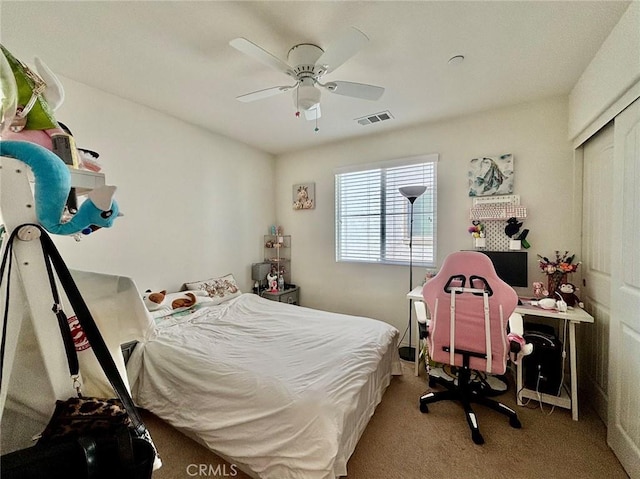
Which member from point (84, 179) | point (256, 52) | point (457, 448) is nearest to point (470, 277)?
point (457, 448)

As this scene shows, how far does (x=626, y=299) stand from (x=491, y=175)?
152 cm

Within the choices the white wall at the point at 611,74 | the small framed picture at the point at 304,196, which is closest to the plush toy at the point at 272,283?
the small framed picture at the point at 304,196

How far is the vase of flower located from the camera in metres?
2.24

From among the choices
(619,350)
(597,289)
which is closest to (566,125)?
(597,289)

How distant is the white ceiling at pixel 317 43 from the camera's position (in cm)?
148

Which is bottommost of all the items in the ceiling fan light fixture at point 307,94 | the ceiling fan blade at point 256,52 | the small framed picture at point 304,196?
the small framed picture at point 304,196

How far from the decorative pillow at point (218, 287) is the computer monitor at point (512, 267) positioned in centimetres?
282

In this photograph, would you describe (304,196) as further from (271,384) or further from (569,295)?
(569,295)

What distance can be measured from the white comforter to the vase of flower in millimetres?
1398

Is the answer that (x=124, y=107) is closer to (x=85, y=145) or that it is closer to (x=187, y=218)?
(x=85, y=145)

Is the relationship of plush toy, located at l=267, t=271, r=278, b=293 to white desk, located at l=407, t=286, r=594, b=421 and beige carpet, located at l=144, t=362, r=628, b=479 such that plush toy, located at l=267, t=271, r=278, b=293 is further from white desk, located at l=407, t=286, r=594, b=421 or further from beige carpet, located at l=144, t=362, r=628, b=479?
white desk, located at l=407, t=286, r=594, b=421

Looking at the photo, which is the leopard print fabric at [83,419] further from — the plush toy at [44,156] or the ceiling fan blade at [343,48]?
the ceiling fan blade at [343,48]

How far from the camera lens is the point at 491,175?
2.72m

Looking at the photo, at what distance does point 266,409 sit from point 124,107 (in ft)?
9.14
